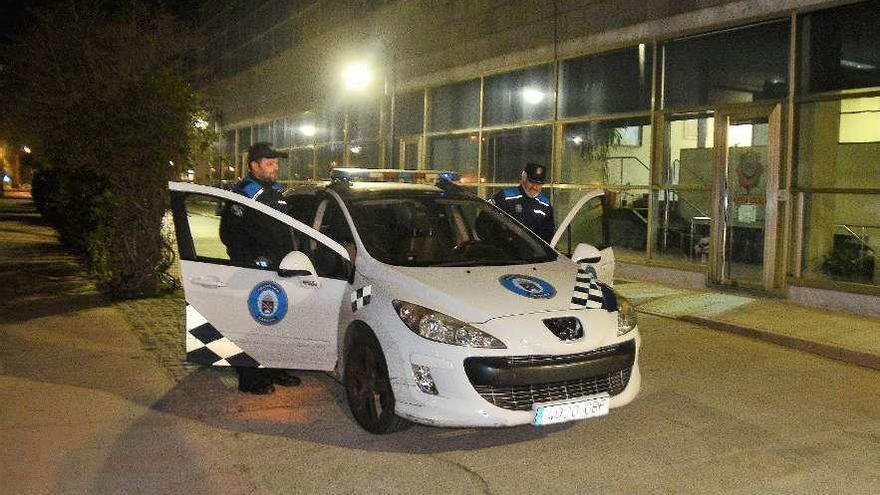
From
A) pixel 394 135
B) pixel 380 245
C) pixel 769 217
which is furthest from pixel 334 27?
pixel 380 245

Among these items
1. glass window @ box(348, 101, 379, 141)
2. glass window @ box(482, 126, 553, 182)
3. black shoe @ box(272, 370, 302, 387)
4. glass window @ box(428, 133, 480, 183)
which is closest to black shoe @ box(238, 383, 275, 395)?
black shoe @ box(272, 370, 302, 387)

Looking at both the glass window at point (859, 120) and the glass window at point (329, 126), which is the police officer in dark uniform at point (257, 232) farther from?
the glass window at point (329, 126)

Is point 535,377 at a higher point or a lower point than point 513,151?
lower

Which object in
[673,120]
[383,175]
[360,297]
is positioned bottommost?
[360,297]

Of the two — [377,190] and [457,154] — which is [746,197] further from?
[457,154]

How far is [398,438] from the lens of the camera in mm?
5414

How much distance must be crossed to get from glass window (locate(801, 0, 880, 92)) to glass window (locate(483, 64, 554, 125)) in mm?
5018

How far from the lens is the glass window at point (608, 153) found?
43.2 ft

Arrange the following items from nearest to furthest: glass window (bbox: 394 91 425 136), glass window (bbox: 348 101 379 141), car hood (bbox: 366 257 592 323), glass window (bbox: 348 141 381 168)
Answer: car hood (bbox: 366 257 592 323), glass window (bbox: 394 91 425 136), glass window (bbox: 348 101 379 141), glass window (bbox: 348 141 381 168)

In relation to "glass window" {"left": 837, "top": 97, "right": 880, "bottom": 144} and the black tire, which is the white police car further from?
"glass window" {"left": 837, "top": 97, "right": 880, "bottom": 144}

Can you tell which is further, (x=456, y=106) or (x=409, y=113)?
(x=409, y=113)

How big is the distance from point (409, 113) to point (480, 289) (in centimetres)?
1487

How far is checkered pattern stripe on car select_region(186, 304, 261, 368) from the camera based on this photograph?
5.98 meters

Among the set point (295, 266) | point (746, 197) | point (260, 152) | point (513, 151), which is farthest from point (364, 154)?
point (295, 266)
